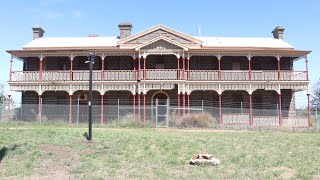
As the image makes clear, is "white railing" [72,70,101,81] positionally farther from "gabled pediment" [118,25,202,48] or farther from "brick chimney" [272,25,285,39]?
"brick chimney" [272,25,285,39]

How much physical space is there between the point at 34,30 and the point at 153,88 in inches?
585

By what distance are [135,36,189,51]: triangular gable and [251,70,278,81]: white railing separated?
5908 millimetres

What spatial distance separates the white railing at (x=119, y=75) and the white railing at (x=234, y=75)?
7131mm

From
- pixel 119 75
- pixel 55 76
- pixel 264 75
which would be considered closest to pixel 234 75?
pixel 264 75

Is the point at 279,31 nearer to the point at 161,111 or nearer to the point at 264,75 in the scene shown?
the point at 264,75

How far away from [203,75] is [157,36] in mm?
5281

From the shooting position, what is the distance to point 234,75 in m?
30.1

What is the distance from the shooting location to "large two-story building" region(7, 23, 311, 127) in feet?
96.0

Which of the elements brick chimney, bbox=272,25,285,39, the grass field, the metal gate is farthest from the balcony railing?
the grass field

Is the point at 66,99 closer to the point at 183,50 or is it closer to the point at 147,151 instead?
the point at 183,50

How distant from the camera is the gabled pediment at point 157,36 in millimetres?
31062

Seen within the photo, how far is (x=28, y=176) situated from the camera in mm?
10008

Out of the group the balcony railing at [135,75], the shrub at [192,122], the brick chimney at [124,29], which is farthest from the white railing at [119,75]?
the shrub at [192,122]

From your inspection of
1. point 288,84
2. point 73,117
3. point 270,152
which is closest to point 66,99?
point 73,117
